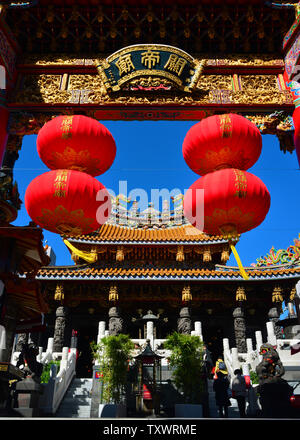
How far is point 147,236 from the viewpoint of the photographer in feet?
47.5

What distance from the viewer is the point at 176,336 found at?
7.62 meters

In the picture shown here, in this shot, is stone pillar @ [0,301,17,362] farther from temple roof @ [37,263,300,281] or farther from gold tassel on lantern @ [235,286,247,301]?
gold tassel on lantern @ [235,286,247,301]

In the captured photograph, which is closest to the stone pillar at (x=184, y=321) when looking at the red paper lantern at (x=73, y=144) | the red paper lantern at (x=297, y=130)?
the red paper lantern at (x=297, y=130)

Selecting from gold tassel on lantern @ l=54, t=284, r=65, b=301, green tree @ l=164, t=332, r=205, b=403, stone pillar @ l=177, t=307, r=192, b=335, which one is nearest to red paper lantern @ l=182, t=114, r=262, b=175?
green tree @ l=164, t=332, r=205, b=403

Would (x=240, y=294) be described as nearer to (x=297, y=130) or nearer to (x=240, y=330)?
(x=240, y=330)

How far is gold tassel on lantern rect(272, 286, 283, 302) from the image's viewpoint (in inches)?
458

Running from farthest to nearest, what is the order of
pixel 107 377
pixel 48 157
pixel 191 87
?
pixel 107 377
pixel 191 87
pixel 48 157

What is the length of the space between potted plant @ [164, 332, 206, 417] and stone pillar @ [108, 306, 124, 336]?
426 centimetres

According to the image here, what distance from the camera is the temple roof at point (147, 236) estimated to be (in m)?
13.2

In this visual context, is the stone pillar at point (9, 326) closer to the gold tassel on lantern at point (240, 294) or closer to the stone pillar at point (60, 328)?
the stone pillar at point (60, 328)
